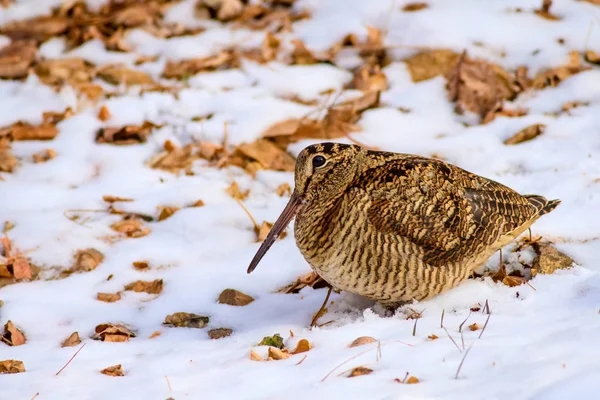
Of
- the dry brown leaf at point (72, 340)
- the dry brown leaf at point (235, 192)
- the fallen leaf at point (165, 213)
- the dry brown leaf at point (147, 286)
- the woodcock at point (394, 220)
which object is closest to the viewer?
the woodcock at point (394, 220)

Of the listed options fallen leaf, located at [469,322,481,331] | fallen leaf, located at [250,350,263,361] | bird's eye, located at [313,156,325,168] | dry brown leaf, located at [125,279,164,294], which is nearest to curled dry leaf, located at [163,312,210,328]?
dry brown leaf, located at [125,279,164,294]

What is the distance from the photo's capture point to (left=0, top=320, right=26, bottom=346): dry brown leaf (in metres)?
3.74

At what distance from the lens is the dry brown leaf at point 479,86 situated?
5.59m

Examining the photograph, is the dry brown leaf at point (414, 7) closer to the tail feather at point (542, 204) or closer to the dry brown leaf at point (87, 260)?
the tail feather at point (542, 204)

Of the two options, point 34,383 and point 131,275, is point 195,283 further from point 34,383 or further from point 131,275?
point 34,383

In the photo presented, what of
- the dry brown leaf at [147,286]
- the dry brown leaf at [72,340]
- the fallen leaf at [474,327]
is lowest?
the dry brown leaf at [147,286]

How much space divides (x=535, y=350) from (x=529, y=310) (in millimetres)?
524

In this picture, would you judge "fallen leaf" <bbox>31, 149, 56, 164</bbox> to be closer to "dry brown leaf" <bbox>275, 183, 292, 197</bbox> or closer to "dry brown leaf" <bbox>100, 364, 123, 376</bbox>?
"dry brown leaf" <bbox>275, 183, 292, 197</bbox>

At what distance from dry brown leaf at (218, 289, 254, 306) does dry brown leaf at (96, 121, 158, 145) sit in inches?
74.9

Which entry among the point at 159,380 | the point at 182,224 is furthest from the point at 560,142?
the point at 159,380

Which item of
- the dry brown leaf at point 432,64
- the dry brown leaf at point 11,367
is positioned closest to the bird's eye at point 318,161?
the dry brown leaf at point 11,367

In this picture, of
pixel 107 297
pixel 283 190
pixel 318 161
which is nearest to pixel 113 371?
pixel 107 297

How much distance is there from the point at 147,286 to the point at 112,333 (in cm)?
51

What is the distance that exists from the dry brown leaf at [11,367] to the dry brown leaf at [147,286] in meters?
0.90
